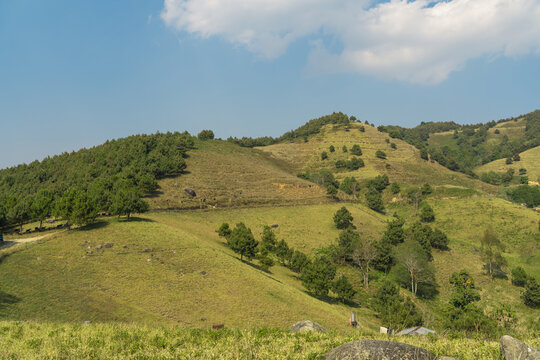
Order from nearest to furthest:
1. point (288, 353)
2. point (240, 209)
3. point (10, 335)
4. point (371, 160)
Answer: point (288, 353)
point (10, 335)
point (240, 209)
point (371, 160)

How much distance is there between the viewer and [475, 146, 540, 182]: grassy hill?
154625 mm

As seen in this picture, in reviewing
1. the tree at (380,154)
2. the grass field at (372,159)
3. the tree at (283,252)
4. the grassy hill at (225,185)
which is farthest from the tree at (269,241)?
the tree at (380,154)

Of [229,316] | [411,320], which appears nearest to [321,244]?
[411,320]

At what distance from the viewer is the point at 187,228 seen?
190 ft

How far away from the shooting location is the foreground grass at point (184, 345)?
10.4 m

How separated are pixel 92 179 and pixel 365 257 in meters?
78.2

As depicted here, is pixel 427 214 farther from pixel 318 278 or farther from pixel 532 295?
pixel 318 278

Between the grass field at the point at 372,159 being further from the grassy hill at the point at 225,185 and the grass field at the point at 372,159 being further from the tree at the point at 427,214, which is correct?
the grassy hill at the point at 225,185

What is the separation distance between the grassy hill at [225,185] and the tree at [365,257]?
35255 mm

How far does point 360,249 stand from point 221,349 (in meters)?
50.6

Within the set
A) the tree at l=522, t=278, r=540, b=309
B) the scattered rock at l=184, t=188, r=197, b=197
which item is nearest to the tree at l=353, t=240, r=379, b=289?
the tree at l=522, t=278, r=540, b=309

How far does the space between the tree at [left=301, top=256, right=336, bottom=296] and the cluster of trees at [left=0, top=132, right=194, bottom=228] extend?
31771 millimetres

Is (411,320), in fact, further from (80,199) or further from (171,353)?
(80,199)

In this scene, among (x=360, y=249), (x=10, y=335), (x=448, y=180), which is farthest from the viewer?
(x=448, y=180)
